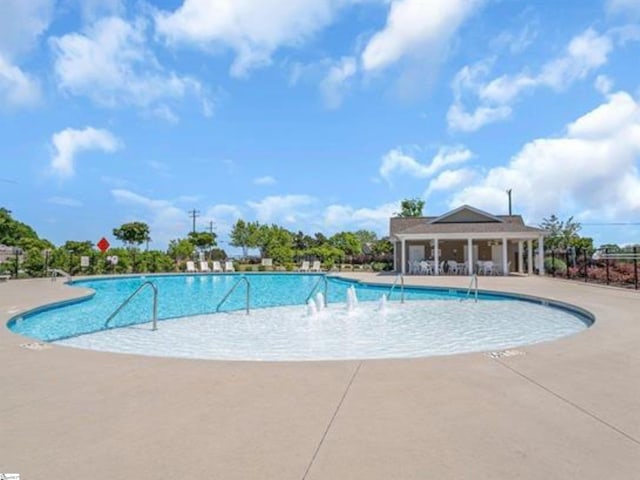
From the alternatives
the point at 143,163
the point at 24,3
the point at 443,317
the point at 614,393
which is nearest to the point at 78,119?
the point at 143,163

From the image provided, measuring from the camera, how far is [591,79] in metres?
14.3

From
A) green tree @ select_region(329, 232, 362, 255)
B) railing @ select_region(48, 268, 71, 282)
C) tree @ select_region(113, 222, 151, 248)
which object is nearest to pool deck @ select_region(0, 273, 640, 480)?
railing @ select_region(48, 268, 71, 282)

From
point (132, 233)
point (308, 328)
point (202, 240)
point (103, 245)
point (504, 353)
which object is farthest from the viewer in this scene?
point (132, 233)

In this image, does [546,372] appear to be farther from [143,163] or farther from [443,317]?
[143,163]

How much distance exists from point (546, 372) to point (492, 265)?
20.3 m

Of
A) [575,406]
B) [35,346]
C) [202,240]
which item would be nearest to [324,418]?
Result: [575,406]

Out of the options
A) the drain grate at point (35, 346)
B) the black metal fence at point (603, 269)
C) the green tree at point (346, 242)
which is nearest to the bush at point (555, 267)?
the black metal fence at point (603, 269)

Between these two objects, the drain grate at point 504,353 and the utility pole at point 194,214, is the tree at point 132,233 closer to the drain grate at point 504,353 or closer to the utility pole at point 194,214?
the utility pole at point 194,214

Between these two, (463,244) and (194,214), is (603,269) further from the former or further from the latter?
(194,214)

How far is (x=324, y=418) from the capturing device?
3041 millimetres

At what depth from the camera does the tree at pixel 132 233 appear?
179 feet

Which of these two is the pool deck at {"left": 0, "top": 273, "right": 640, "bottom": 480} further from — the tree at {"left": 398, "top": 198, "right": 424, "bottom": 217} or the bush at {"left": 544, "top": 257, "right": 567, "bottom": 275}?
the tree at {"left": 398, "top": 198, "right": 424, "bottom": 217}

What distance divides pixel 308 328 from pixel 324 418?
20.1 feet

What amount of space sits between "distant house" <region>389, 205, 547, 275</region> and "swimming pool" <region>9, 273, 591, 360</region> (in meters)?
8.91
